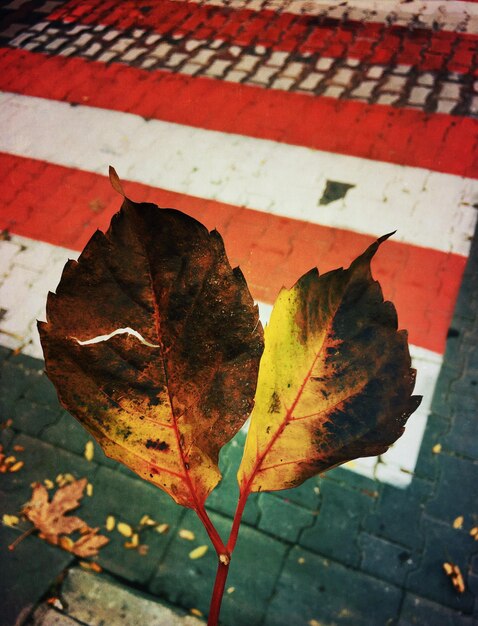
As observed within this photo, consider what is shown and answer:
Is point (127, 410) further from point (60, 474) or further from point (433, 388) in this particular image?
point (433, 388)

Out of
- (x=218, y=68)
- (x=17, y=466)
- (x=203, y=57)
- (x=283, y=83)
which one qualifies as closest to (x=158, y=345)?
A: (x=17, y=466)

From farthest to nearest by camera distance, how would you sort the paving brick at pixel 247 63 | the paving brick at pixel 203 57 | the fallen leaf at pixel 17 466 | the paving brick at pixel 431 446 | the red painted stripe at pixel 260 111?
the paving brick at pixel 203 57 < the paving brick at pixel 247 63 < the red painted stripe at pixel 260 111 < the fallen leaf at pixel 17 466 < the paving brick at pixel 431 446

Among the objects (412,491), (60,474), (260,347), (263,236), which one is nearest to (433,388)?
(412,491)

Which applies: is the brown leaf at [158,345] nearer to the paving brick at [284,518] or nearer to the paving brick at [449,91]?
the paving brick at [284,518]

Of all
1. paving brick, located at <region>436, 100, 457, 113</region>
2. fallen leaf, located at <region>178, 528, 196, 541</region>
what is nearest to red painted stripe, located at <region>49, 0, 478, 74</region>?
paving brick, located at <region>436, 100, 457, 113</region>

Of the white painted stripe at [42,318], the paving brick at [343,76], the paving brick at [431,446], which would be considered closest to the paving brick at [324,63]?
the paving brick at [343,76]

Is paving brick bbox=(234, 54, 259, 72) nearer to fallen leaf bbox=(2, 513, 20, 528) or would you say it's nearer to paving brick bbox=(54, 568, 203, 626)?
fallen leaf bbox=(2, 513, 20, 528)

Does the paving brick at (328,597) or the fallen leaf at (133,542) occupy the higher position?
the fallen leaf at (133,542)
